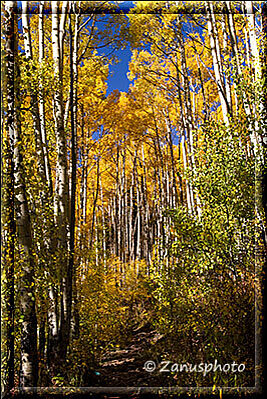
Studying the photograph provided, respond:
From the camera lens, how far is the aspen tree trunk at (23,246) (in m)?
2.46

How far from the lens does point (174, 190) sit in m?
6.84

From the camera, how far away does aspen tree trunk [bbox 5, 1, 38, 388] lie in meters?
2.46

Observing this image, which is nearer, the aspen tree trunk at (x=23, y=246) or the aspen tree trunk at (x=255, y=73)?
the aspen tree trunk at (x=23, y=246)

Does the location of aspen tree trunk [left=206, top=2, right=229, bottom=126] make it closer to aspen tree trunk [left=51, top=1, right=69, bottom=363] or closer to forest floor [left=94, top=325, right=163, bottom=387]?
aspen tree trunk [left=51, top=1, right=69, bottom=363]

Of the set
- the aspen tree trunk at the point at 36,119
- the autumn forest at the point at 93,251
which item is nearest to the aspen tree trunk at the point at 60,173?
the autumn forest at the point at 93,251

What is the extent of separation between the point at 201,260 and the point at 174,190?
3932mm

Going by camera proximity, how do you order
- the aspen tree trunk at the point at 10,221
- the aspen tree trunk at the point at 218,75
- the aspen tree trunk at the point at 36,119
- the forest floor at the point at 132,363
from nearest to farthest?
the aspen tree trunk at the point at 10,221 < the forest floor at the point at 132,363 < the aspen tree trunk at the point at 36,119 < the aspen tree trunk at the point at 218,75

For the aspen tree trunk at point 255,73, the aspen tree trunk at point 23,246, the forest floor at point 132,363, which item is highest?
the aspen tree trunk at point 255,73

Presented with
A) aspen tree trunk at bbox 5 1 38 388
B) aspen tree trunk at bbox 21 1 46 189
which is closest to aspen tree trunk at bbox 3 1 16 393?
aspen tree trunk at bbox 5 1 38 388

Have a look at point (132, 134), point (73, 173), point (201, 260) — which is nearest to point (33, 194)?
point (73, 173)

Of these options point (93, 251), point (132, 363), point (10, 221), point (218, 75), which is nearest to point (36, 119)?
point (10, 221)

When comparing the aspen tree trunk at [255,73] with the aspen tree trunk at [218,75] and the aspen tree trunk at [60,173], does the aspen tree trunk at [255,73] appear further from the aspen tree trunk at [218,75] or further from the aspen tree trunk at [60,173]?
the aspen tree trunk at [60,173]

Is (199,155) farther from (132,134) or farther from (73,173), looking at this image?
(132,134)

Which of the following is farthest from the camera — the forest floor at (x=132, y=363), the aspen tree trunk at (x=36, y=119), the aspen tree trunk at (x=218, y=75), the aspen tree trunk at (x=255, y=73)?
the aspen tree trunk at (x=218, y=75)
